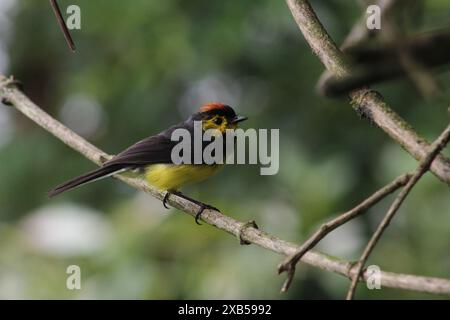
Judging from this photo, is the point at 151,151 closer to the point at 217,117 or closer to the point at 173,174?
the point at 173,174

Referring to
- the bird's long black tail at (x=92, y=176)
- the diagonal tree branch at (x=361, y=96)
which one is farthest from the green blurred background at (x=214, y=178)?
the bird's long black tail at (x=92, y=176)

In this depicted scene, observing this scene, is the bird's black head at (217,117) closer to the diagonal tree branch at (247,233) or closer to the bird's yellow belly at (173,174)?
the bird's yellow belly at (173,174)

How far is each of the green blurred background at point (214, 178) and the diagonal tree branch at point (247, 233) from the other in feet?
1.47

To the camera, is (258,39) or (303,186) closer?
(303,186)

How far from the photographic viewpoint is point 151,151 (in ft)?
11.7

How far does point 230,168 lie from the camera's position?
5324 millimetres

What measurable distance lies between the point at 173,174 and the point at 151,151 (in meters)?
0.18

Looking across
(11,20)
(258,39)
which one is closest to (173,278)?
(258,39)

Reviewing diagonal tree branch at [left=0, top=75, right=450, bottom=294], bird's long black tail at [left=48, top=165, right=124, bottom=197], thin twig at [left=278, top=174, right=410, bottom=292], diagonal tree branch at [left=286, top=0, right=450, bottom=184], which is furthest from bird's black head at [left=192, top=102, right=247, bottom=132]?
thin twig at [left=278, top=174, right=410, bottom=292]

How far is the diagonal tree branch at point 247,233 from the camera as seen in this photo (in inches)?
41.3

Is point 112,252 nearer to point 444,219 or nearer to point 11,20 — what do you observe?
point 444,219

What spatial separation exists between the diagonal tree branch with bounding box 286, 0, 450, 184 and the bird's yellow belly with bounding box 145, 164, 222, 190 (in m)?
1.83

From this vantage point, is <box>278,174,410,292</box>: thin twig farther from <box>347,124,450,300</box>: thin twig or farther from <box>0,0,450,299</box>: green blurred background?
<box>0,0,450,299</box>: green blurred background

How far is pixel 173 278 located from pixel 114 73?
2894 millimetres
